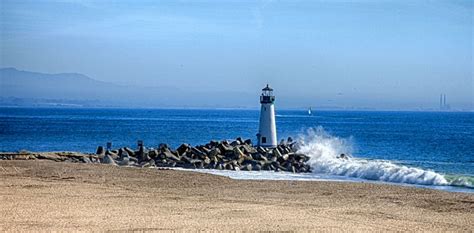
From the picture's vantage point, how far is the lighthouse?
4125 cm

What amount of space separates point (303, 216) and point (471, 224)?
3845 mm

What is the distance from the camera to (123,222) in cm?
1703

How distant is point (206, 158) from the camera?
36688 millimetres

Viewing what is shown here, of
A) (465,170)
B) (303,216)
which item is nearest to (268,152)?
(465,170)

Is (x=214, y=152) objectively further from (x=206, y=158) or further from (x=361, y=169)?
(x=361, y=169)

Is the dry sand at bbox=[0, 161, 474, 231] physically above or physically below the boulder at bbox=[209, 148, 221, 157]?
below

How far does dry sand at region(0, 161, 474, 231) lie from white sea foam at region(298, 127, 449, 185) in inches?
200

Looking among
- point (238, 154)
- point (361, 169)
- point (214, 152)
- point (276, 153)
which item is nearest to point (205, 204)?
point (361, 169)

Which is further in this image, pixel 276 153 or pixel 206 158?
pixel 276 153

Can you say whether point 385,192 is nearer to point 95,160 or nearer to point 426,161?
point 95,160

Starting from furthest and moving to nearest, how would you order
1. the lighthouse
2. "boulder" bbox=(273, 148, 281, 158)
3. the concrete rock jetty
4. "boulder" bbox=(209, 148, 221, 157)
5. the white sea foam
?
1. the lighthouse
2. "boulder" bbox=(273, 148, 281, 158)
3. "boulder" bbox=(209, 148, 221, 157)
4. the concrete rock jetty
5. the white sea foam

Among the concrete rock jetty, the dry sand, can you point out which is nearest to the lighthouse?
the concrete rock jetty

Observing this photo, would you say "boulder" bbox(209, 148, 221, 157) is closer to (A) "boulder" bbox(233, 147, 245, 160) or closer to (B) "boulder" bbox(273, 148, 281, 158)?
(A) "boulder" bbox(233, 147, 245, 160)

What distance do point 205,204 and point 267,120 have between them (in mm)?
21067
